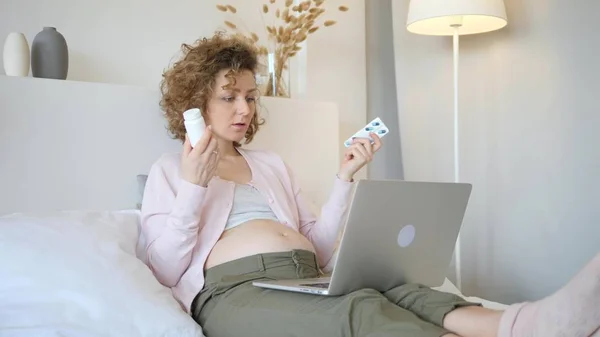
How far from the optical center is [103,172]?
5.86 feet

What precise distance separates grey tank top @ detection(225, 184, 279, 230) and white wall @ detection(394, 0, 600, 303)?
1.10 meters

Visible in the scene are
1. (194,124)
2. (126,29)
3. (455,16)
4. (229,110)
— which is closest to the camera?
(194,124)

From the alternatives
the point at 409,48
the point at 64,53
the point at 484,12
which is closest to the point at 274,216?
the point at 64,53

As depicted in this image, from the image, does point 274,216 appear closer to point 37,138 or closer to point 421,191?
point 421,191

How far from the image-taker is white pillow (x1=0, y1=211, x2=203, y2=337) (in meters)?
1.20

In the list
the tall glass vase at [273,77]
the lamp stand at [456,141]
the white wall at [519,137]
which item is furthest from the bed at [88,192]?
the white wall at [519,137]

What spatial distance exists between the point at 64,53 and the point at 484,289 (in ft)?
5.54

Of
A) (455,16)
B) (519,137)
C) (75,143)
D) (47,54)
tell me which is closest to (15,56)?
(47,54)

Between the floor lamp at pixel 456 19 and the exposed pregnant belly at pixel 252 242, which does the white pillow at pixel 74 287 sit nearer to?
the exposed pregnant belly at pixel 252 242

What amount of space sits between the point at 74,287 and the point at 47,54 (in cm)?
78

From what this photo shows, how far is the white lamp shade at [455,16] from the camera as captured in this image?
2.26 metres

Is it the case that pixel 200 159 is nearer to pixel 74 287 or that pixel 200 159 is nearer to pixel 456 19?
pixel 74 287

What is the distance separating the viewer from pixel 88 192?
69.5 inches

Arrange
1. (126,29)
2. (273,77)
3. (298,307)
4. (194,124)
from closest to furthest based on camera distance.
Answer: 1. (298,307)
2. (194,124)
3. (126,29)
4. (273,77)
